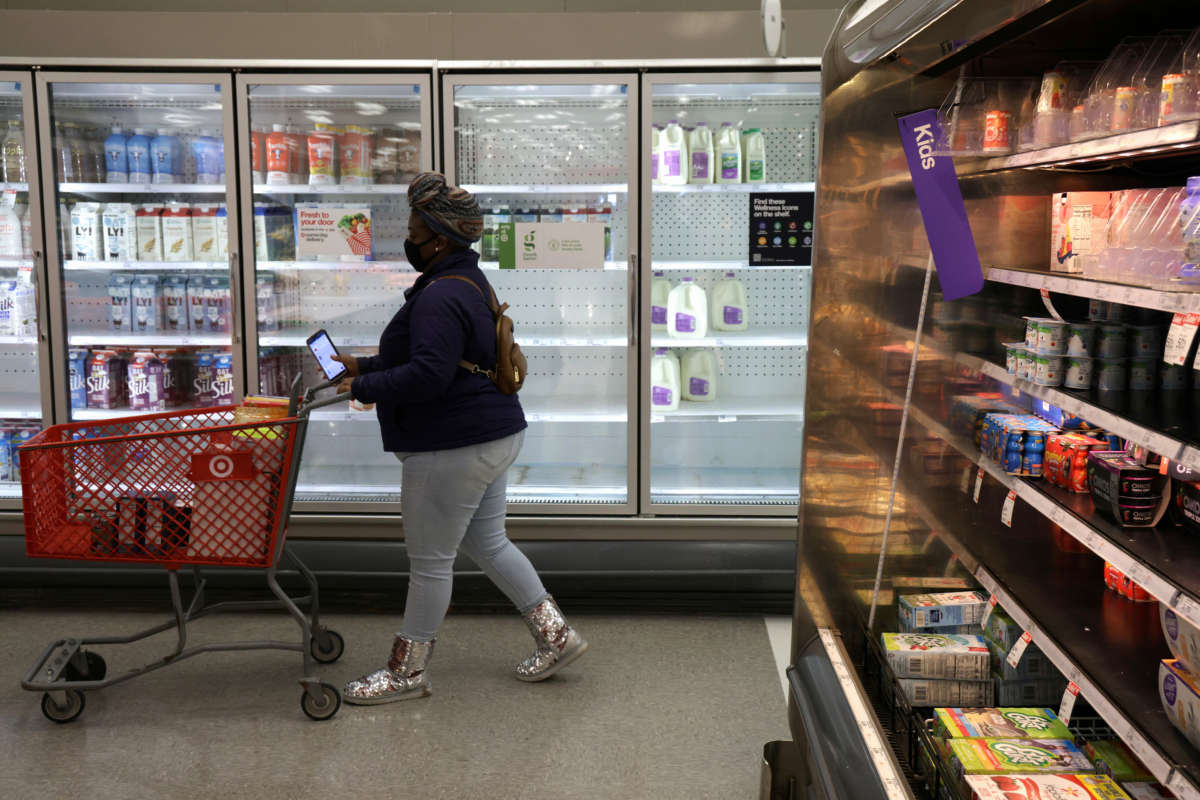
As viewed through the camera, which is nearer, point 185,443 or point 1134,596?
point 1134,596

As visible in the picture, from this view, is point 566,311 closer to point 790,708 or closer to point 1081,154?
point 790,708

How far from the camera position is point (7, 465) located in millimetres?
4492

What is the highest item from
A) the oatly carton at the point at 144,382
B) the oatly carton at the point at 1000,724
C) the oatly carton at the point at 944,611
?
the oatly carton at the point at 144,382

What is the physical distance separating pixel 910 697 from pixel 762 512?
1826 mm

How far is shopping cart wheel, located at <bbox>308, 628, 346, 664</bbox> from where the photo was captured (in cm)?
369

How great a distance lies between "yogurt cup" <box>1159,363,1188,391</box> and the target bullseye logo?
2419mm

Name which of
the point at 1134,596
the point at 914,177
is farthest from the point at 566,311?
the point at 1134,596

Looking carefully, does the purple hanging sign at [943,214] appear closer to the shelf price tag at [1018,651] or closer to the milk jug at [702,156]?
the shelf price tag at [1018,651]

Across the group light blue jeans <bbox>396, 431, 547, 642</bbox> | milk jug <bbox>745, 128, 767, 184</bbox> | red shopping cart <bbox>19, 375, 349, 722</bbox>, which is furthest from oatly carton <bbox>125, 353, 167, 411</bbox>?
milk jug <bbox>745, 128, 767, 184</bbox>

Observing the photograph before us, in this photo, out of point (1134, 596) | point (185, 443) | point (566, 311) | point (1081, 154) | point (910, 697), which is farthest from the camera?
point (566, 311)

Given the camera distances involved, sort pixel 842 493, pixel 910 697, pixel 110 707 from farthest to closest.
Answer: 1. pixel 110 707
2. pixel 842 493
3. pixel 910 697

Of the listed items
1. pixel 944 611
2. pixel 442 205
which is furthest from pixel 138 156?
pixel 944 611

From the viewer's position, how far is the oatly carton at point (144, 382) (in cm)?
439

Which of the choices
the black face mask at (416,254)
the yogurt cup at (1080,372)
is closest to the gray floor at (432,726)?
the black face mask at (416,254)
